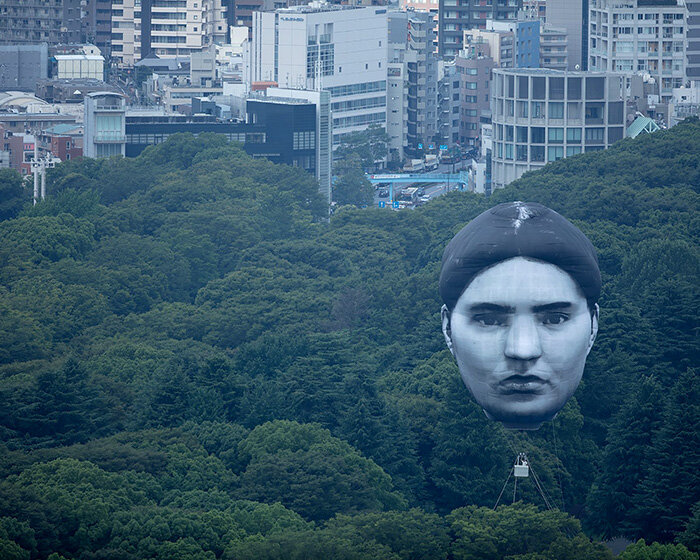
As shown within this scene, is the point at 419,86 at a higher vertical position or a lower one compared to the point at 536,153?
higher

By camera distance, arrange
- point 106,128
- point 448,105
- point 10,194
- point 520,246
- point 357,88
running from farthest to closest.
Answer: point 448,105
point 357,88
point 106,128
point 10,194
point 520,246

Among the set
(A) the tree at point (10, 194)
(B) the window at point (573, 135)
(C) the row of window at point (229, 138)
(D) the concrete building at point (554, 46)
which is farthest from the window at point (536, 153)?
(D) the concrete building at point (554, 46)

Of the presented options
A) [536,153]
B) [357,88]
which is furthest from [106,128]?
[536,153]

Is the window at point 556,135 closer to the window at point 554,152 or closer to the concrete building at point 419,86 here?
the window at point 554,152

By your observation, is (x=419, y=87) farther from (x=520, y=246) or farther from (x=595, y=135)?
(x=520, y=246)

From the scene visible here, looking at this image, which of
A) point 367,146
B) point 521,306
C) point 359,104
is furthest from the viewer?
point 359,104
